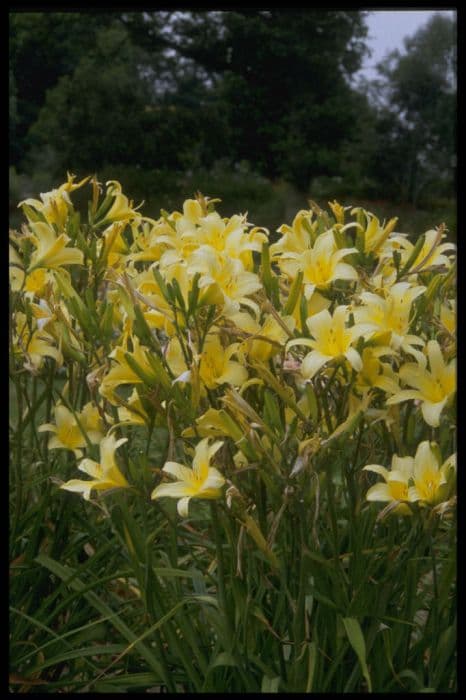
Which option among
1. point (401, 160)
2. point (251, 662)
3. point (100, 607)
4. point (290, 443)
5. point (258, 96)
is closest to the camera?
point (290, 443)

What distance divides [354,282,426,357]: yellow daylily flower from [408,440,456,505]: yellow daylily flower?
0.44 ft

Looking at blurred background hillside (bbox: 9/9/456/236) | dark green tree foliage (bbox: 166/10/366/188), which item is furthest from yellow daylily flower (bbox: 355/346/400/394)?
dark green tree foliage (bbox: 166/10/366/188)

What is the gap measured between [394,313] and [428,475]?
22 centimetres

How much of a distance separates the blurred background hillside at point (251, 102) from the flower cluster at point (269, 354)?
19.7 ft

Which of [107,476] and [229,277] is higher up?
[229,277]

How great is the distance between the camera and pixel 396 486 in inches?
41.1

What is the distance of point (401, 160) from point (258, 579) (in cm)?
865

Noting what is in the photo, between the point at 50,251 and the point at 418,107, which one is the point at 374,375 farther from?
the point at 418,107

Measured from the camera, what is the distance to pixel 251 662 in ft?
3.87

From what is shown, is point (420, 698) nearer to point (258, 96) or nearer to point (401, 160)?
point (401, 160)

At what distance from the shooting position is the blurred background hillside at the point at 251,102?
7.87 m

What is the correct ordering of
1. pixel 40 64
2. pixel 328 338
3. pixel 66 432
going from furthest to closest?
1. pixel 40 64
2. pixel 66 432
3. pixel 328 338

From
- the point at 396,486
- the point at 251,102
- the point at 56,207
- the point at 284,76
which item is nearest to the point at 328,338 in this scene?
the point at 396,486
